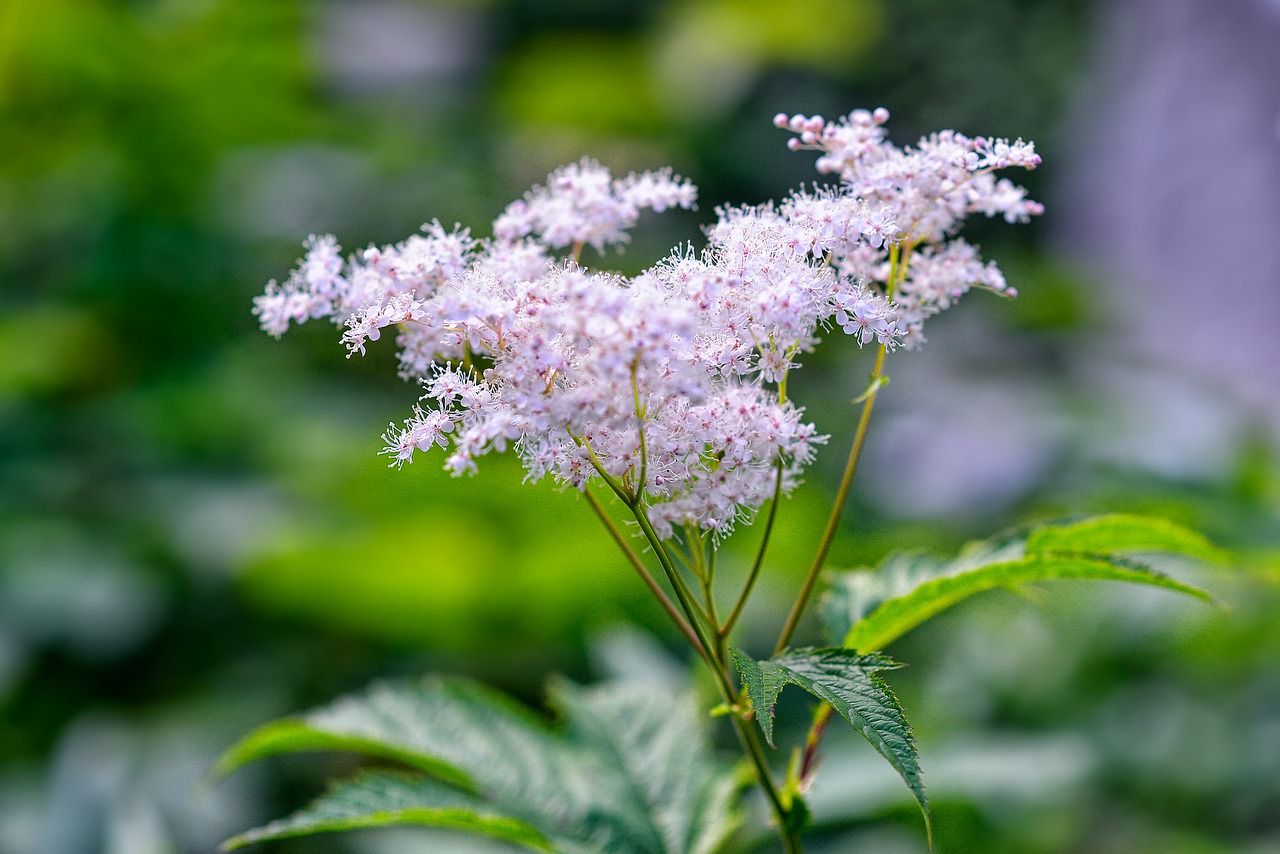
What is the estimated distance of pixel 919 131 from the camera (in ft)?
29.1

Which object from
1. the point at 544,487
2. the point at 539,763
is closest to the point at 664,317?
the point at 539,763

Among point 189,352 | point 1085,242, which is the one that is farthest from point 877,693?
point 1085,242

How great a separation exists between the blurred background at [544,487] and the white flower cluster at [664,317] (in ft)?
3.24

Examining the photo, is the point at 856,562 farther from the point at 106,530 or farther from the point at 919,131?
the point at 919,131

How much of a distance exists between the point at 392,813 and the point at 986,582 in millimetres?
922

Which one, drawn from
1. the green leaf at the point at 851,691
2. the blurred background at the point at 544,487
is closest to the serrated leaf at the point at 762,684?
the green leaf at the point at 851,691

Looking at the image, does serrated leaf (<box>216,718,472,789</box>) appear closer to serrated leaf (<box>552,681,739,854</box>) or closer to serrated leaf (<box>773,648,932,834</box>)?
serrated leaf (<box>552,681,739,854</box>)

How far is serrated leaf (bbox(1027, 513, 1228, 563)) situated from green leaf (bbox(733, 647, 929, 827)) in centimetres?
40

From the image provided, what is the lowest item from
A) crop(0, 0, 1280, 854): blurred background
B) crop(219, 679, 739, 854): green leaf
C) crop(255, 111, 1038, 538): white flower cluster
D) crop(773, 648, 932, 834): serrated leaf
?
crop(773, 648, 932, 834): serrated leaf

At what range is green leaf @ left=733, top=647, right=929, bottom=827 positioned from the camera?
3.82 feet

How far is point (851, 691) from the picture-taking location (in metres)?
1.25

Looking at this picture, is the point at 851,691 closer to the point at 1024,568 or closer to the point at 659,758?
the point at 1024,568

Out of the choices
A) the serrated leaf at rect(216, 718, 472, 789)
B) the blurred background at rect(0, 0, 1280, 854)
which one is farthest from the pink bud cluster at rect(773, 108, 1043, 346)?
the serrated leaf at rect(216, 718, 472, 789)

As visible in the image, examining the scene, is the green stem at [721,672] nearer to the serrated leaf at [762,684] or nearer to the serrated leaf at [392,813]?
the serrated leaf at [762,684]
